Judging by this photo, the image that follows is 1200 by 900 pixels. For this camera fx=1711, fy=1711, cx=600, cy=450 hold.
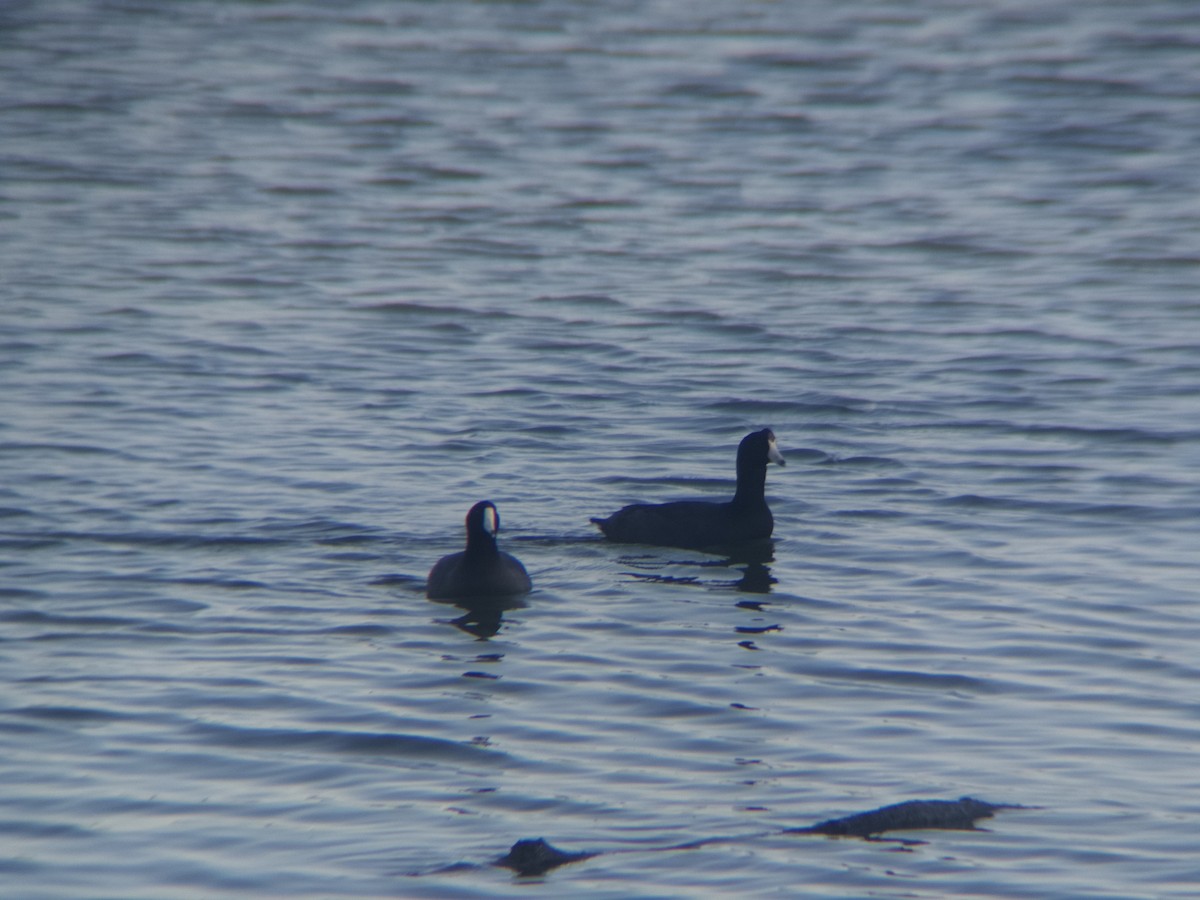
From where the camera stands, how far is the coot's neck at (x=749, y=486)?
12.5 meters

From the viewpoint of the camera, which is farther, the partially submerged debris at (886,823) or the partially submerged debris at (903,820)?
the partially submerged debris at (903,820)

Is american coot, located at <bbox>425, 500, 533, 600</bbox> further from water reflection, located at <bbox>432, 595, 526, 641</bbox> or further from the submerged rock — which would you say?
the submerged rock

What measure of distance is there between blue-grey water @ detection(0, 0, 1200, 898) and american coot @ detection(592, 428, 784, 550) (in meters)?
0.17

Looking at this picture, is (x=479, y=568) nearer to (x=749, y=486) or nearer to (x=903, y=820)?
(x=749, y=486)

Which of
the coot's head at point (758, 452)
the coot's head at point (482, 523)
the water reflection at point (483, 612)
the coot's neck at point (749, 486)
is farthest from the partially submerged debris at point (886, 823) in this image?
the coot's head at point (758, 452)

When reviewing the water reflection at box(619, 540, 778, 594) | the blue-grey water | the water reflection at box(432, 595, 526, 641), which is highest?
the blue-grey water

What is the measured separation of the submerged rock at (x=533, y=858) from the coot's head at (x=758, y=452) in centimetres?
598

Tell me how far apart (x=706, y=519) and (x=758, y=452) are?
70 cm

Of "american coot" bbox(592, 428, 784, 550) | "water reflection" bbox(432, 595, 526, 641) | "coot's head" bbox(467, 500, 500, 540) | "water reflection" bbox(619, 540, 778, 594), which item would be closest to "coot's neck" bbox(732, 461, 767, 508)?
"american coot" bbox(592, 428, 784, 550)

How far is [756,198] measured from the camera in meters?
26.5

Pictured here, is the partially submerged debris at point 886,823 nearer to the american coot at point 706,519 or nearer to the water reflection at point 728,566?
the water reflection at point 728,566

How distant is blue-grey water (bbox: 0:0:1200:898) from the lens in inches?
296

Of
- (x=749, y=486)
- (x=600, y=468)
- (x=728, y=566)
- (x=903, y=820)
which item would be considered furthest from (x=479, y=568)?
(x=903, y=820)

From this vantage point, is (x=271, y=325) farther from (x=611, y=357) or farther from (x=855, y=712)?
(x=855, y=712)
